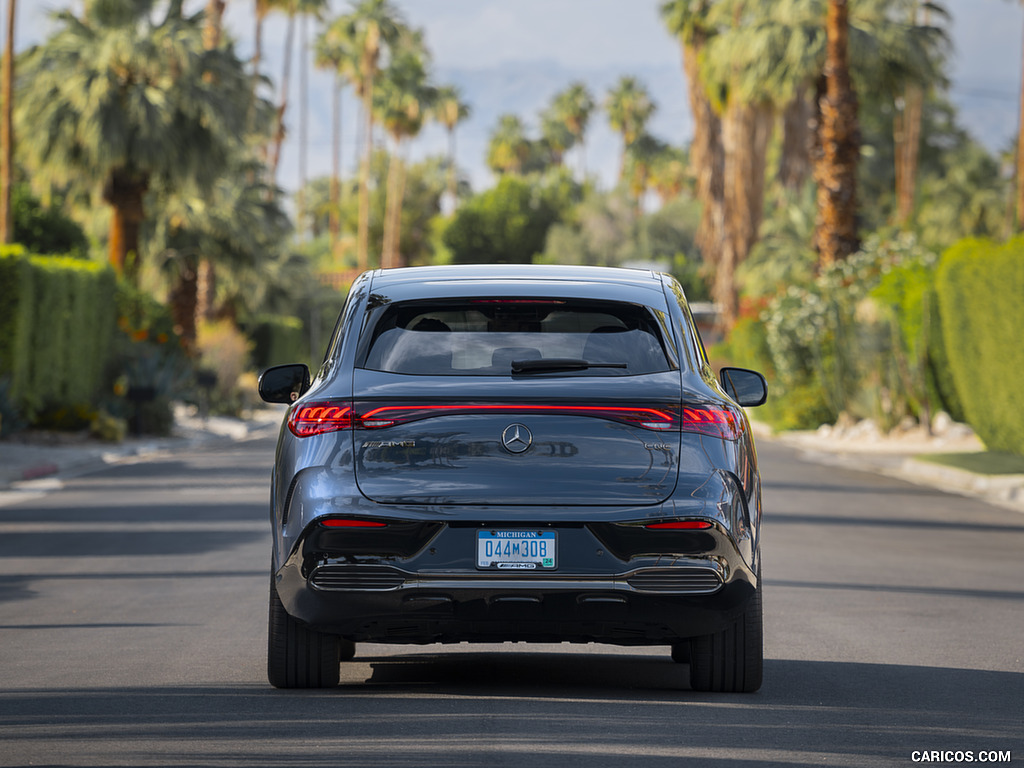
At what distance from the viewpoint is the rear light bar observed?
680 cm

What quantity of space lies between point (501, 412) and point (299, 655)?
4.93 feet

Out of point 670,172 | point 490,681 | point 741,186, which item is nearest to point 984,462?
point 490,681

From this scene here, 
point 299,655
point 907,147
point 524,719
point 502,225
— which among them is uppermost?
point 907,147

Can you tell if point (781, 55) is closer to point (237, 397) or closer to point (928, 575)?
point (237, 397)

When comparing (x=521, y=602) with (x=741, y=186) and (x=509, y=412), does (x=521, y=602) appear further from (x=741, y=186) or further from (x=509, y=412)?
(x=741, y=186)

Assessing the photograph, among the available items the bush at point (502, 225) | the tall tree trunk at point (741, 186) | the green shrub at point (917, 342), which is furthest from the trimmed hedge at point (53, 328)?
the bush at point (502, 225)

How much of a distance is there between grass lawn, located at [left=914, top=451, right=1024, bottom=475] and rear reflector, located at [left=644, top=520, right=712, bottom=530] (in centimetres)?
1778

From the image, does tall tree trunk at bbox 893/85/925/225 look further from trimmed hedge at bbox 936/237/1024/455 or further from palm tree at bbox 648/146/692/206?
palm tree at bbox 648/146/692/206

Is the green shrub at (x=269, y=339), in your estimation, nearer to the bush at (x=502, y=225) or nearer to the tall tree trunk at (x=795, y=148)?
the tall tree trunk at (x=795, y=148)

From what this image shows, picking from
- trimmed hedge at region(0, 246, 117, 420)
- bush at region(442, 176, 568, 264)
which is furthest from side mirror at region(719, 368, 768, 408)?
bush at region(442, 176, 568, 264)

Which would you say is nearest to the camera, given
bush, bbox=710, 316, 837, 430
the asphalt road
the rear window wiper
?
the asphalt road

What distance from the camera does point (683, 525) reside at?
6.79 meters

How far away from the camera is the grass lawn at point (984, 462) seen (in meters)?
24.0

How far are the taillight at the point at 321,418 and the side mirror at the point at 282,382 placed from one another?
1189mm
